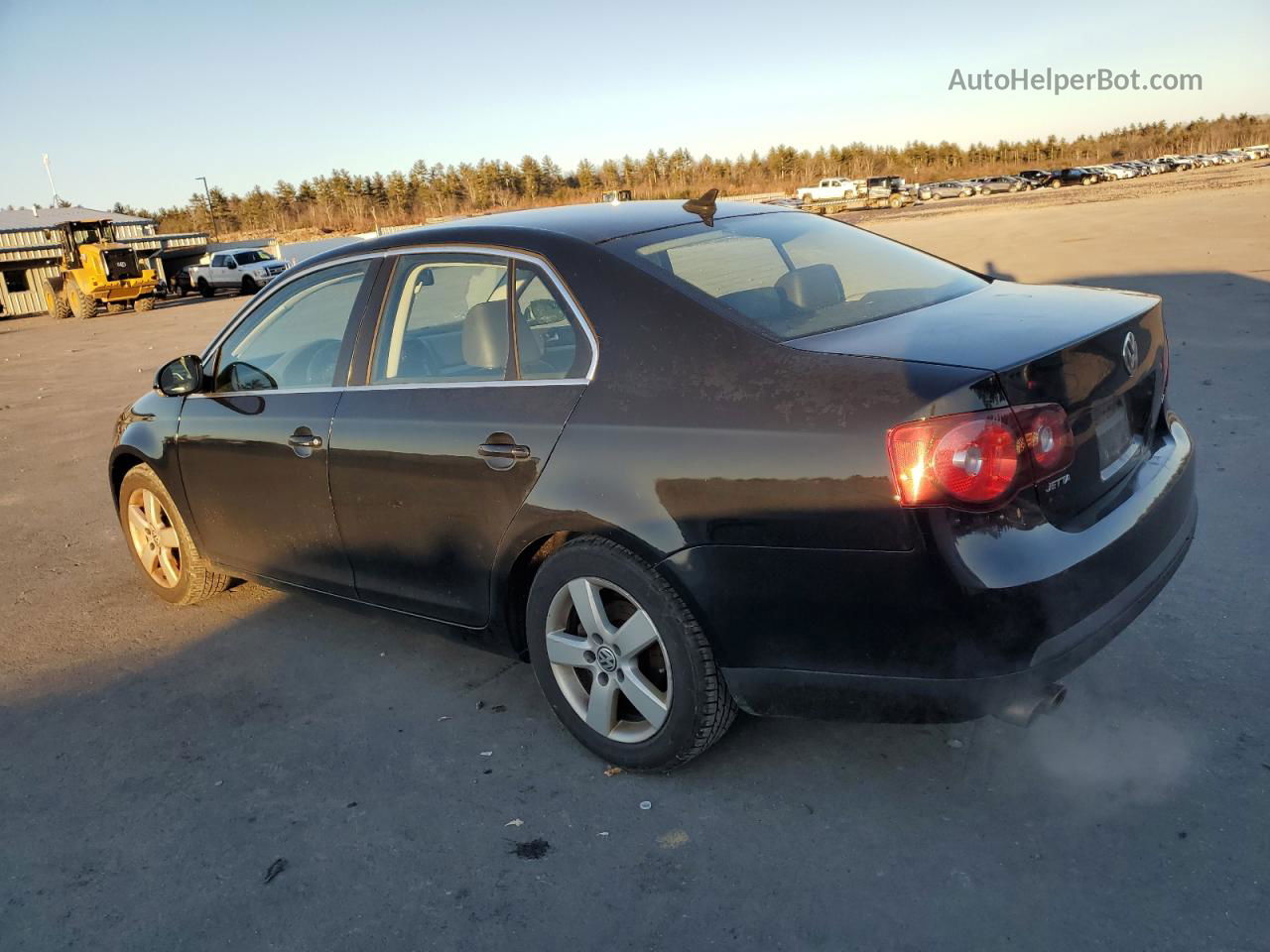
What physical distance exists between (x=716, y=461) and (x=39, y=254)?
50.3 meters

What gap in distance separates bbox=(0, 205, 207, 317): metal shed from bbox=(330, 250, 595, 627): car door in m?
39.0

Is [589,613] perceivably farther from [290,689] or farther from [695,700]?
[290,689]

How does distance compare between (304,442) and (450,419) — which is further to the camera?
(304,442)

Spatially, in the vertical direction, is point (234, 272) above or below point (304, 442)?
above

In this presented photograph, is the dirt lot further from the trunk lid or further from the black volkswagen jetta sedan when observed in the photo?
the trunk lid

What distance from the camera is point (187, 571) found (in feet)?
15.7

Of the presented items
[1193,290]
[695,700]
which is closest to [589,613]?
[695,700]

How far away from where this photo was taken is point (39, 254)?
4378cm

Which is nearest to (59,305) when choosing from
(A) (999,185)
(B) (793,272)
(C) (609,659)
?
(B) (793,272)

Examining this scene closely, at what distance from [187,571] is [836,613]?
11.7 feet

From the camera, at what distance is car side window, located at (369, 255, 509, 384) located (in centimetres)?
333

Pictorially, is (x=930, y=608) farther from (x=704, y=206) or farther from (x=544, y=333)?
(x=704, y=206)

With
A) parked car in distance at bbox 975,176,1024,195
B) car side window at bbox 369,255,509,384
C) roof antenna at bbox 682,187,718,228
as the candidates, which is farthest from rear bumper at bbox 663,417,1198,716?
parked car in distance at bbox 975,176,1024,195

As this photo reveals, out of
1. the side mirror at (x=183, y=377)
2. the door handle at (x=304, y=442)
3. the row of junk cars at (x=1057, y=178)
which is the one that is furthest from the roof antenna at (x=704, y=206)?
the row of junk cars at (x=1057, y=178)
